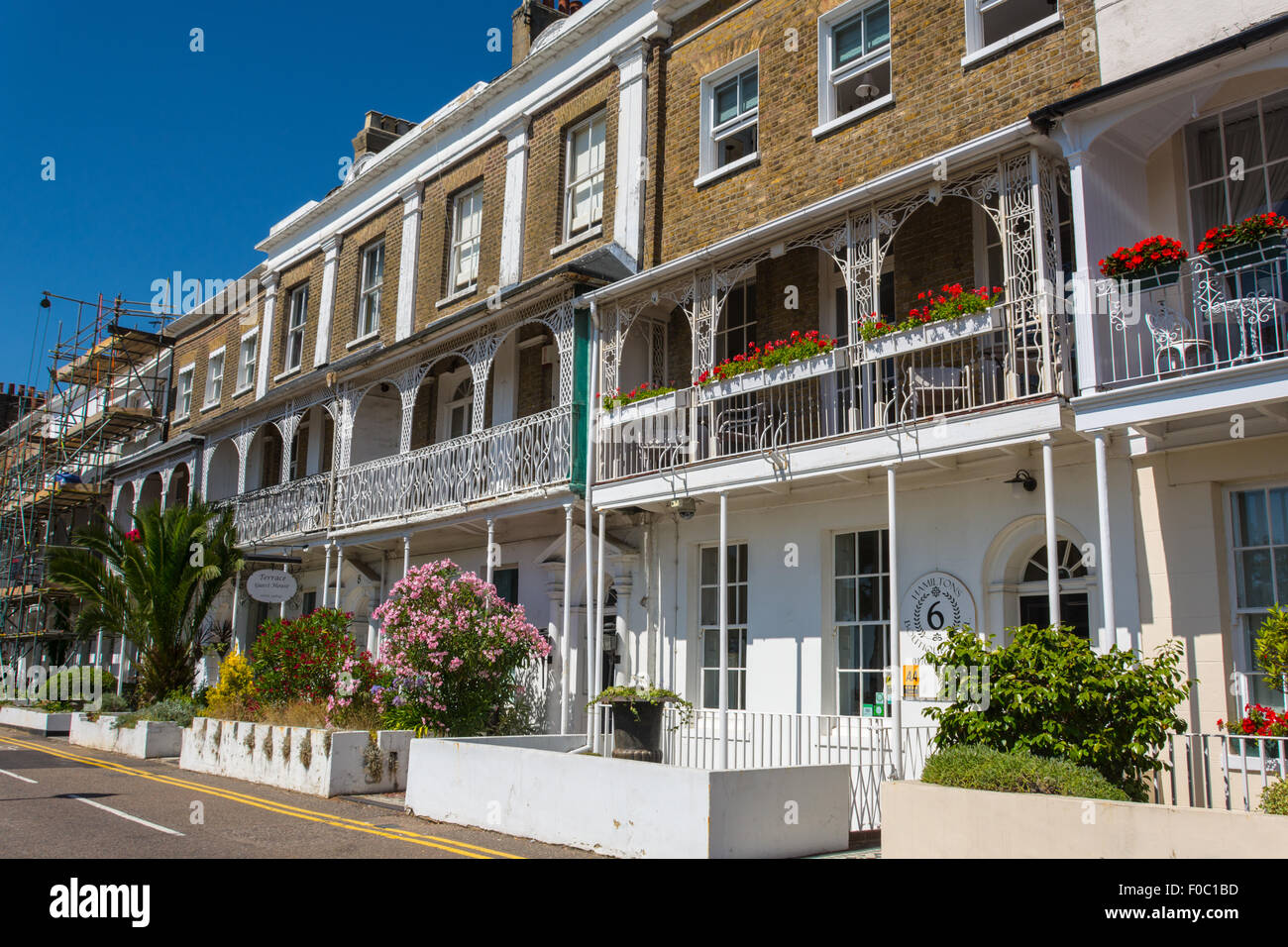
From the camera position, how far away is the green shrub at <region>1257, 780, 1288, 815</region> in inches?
255

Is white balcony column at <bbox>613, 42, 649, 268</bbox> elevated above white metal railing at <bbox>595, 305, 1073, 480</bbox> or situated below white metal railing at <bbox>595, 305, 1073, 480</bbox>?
above

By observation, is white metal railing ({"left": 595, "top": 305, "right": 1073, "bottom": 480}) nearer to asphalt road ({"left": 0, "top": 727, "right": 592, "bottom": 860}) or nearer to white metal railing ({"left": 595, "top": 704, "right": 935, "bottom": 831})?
white metal railing ({"left": 595, "top": 704, "right": 935, "bottom": 831})

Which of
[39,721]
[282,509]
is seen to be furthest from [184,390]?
[282,509]

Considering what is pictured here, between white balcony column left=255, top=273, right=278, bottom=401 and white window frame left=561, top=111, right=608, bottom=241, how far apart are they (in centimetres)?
1076

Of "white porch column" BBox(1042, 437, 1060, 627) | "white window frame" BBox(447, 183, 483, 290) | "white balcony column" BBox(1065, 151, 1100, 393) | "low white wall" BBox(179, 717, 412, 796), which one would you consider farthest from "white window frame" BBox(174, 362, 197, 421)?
"white porch column" BBox(1042, 437, 1060, 627)

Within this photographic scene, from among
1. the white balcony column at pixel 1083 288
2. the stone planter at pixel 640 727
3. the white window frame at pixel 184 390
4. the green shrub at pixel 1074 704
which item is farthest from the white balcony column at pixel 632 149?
the white window frame at pixel 184 390

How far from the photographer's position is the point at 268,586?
1798 cm

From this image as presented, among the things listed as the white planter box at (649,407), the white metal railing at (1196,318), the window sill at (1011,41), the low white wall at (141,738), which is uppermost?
the window sill at (1011,41)

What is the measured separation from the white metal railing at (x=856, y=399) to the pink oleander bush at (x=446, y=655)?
7.62ft

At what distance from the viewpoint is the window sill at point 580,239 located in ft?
53.8

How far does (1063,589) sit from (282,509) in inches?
601

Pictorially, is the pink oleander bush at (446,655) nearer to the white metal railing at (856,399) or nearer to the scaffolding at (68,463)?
the white metal railing at (856,399)

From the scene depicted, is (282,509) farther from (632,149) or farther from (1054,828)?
(1054,828)
